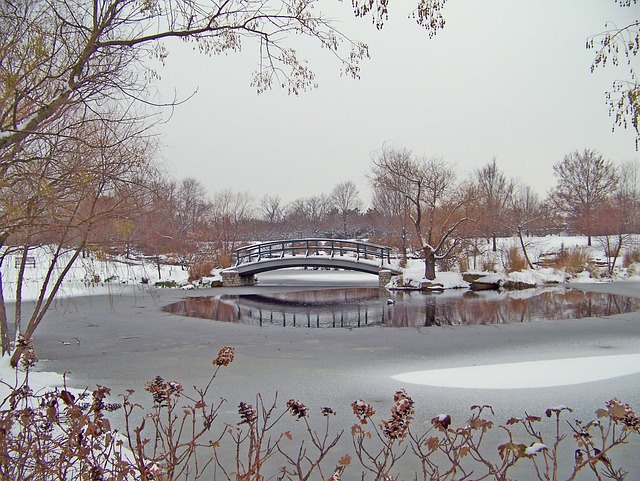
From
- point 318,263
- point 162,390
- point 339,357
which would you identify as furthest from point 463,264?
point 162,390

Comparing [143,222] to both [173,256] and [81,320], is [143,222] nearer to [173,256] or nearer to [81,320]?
[81,320]

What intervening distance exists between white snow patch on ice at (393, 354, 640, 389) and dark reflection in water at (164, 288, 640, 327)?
5.03m

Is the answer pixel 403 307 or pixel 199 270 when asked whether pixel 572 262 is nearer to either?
pixel 403 307

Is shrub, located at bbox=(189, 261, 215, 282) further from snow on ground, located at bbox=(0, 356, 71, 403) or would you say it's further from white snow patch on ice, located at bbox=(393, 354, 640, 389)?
white snow patch on ice, located at bbox=(393, 354, 640, 389)

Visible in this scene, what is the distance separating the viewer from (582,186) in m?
42.4

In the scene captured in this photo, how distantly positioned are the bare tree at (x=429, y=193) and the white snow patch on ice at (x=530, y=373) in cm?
1626

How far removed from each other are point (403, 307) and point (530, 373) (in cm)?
958

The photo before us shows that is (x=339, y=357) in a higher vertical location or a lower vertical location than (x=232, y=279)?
lower

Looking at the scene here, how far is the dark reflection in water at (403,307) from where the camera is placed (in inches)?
566

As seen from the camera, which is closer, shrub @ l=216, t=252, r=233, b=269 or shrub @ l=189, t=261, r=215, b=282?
shrub @ l=189, t=261, r=215, b=282

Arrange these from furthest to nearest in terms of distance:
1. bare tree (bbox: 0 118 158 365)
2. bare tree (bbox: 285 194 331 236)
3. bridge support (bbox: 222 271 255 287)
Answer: bare tree (bbox: 285 194 331 236), bridge support (bbox: 222 271 255 287), bare tree (bbox: 0 118 158 365)

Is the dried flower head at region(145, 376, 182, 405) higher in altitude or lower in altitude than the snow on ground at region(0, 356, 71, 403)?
higher

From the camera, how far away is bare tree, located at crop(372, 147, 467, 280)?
25.1 m

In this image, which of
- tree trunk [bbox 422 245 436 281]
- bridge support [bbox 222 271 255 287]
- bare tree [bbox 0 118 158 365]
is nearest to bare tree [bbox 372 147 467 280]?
tree trunk [bbox 422 245 436 281]
